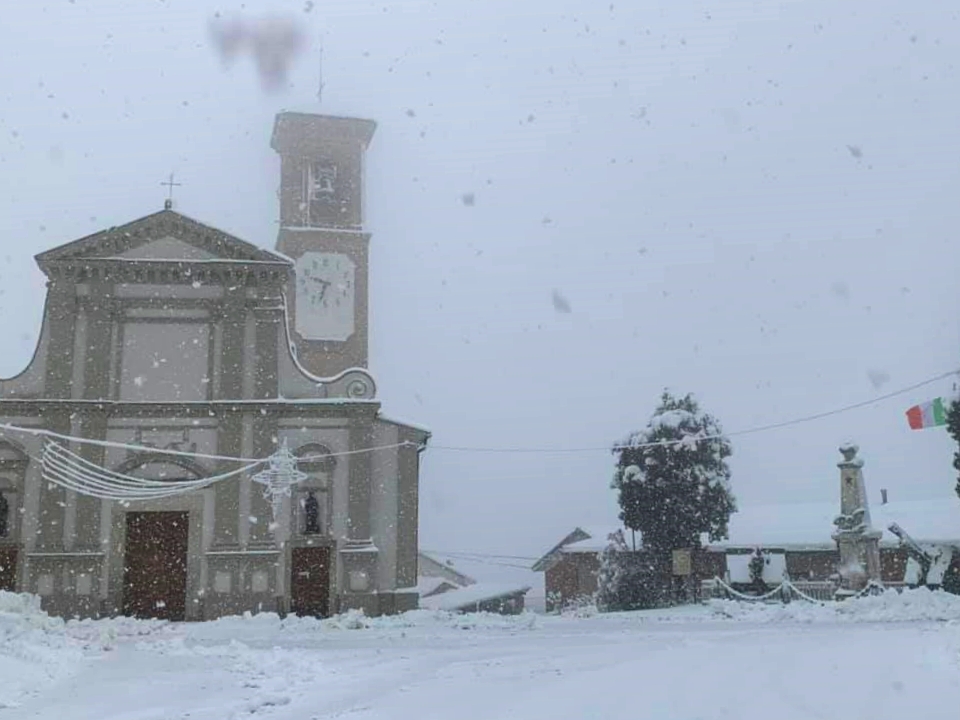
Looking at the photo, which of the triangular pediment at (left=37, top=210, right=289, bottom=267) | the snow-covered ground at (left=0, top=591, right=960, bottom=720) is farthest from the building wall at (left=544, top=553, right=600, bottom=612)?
the snow-covered ground at (left=0, top=591, right=960, bottom=720)

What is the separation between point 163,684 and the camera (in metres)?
11.3

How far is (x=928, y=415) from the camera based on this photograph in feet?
78.3

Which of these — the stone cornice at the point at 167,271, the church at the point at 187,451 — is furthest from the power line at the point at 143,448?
the stone cornice at the point at 167,271

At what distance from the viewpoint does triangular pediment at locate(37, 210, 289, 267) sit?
2528 centimetres

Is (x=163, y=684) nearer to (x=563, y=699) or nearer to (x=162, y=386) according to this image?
(x=563, y=699)

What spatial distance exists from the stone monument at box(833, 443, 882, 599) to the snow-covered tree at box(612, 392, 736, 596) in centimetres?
674

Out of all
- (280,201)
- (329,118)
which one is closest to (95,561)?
(280,201)

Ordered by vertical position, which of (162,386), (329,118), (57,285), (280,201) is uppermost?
(329,118)

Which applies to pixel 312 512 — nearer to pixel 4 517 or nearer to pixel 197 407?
pixel 197 407

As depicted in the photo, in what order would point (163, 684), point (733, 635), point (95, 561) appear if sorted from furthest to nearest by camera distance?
point (95, 561) < point (733, 635) < point (163, 684)

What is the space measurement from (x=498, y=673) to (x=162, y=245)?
1763cm

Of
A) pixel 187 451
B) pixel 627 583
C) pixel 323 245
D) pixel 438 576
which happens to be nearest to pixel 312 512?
pixel 187 451

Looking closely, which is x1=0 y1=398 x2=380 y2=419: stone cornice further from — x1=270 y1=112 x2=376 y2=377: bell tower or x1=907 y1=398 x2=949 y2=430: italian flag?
x1=907 y1=398 x2=949 y2=430: italian flag

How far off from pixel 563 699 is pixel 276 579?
623 inches
